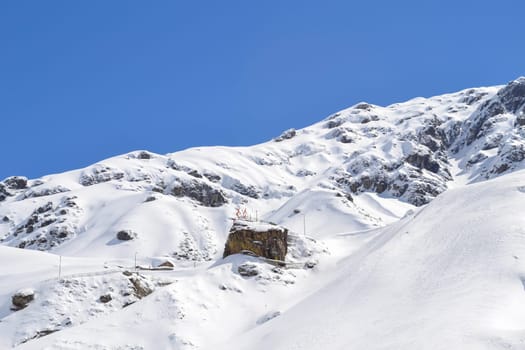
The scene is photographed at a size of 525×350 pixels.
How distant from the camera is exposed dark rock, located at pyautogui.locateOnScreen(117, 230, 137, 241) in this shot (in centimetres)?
13662

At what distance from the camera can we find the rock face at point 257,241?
65.8m

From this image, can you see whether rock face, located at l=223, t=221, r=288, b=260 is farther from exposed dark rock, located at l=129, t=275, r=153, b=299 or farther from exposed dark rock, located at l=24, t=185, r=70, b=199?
exposed dark rock, located at l=24, t=185, r=70, b=199

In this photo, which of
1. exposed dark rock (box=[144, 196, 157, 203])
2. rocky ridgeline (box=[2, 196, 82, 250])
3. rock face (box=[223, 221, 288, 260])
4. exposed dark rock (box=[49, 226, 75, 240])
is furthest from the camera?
exposed dark rock (box=[144, 196, 157, 203])

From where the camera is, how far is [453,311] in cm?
3375

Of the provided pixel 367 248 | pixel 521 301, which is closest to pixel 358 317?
pixel 521 301

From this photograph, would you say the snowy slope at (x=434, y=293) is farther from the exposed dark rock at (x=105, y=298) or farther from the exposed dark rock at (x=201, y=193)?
the exposed dark rock at (x=201, y=193)

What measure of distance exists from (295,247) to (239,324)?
777 inches

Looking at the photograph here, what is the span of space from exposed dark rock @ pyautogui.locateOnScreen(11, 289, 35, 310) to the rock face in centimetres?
2120

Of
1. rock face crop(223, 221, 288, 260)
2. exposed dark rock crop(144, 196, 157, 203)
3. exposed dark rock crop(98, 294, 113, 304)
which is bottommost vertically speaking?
exposed dark rock crop(98, 294, 113, 304)

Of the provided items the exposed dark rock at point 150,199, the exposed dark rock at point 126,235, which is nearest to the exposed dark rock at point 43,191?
the exposed dark rock at point 150,199

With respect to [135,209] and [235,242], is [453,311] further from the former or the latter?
[135,209]

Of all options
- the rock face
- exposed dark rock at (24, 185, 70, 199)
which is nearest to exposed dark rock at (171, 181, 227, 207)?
exposed dark rock at (24, 185, 70, 199)

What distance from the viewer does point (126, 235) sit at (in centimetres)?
13700

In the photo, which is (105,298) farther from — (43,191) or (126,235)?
(43,191)
